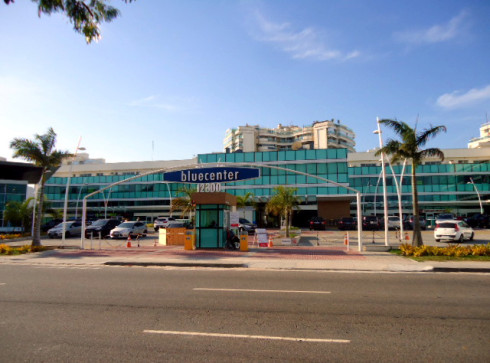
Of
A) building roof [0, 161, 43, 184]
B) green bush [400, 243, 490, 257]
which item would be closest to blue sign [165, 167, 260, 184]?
green bush [400, 243, 490, 257]

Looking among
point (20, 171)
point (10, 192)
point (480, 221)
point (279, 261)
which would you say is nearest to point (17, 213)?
point (10, 192)

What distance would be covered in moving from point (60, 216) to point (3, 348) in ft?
159

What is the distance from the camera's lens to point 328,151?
51469 millimetres

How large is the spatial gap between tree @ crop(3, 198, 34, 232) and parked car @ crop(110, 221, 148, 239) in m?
11.4

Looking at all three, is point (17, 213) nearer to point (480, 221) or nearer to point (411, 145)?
point (411, 145)

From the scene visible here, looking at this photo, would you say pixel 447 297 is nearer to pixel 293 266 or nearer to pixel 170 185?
pixel 293 266

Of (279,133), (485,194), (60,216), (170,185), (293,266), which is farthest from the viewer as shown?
(279,133)

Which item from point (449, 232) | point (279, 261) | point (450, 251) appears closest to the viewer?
point (279, 261)

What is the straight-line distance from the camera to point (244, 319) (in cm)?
684

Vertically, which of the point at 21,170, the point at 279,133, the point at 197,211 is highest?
the point at 279,133

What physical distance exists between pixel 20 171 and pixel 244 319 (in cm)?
3016

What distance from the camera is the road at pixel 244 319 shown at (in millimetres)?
5152

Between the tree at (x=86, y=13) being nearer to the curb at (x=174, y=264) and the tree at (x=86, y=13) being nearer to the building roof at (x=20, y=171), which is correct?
the curb at (x=174, y=264)

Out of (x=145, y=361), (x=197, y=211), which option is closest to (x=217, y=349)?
(x=145, y=361)
